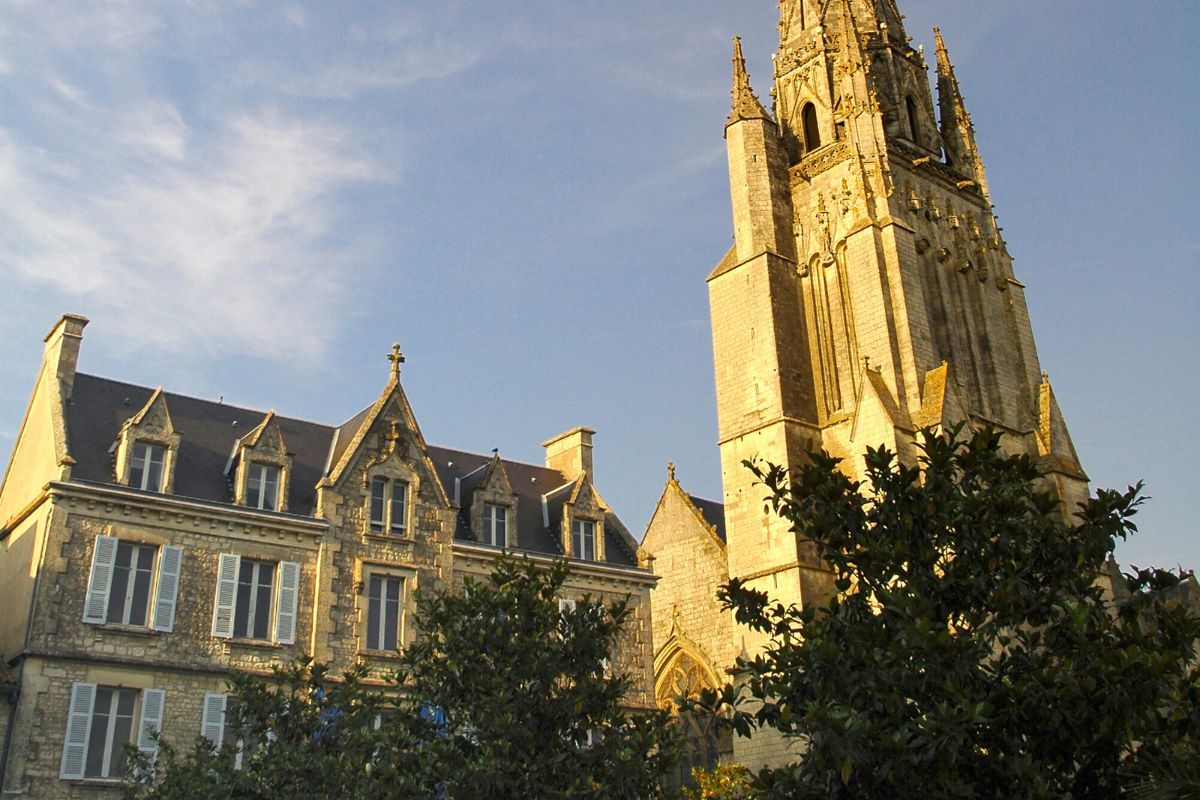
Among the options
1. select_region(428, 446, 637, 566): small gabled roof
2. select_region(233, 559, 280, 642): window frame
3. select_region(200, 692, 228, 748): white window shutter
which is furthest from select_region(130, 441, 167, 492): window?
select_region(428, 446, 637, 566): small gabled roof

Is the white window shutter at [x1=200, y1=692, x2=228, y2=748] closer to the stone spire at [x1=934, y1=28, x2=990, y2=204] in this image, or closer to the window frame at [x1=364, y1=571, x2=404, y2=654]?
the window frame at [x1=364, y1=571, x2=404, y2=654]

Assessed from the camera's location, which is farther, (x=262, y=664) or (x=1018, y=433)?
(x=1018, y=433)

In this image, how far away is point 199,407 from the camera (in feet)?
81.4

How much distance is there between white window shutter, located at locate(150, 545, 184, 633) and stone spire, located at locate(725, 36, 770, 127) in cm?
2102

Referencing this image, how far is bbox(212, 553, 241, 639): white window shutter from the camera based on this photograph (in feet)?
70.7

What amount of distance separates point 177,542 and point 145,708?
3.02 meters

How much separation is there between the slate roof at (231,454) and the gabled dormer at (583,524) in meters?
0.35

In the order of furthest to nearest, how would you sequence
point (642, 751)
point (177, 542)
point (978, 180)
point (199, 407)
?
point (978, 180)
point (199, 407)
point (177, 542)
point (642, 751)

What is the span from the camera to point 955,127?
3756cm

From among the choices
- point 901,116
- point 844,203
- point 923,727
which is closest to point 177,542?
point 923,727

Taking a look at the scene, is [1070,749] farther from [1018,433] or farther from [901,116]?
[901,116]

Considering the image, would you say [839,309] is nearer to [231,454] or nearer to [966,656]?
[231,454]

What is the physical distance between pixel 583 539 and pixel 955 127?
1955 cm

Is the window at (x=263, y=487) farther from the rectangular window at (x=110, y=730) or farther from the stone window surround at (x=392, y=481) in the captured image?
the rectangular window at (x=110, y=730)
